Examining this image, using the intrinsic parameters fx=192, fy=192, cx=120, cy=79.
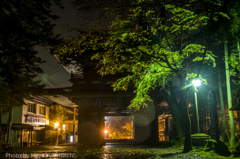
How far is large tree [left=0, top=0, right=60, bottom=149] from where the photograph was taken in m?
10.6

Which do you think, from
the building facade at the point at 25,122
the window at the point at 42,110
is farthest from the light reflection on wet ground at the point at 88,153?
the window at the point at 42,110

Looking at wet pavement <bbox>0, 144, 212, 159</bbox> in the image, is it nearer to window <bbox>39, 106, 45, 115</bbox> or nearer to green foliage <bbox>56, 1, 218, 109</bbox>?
green foliage <bbox>56, 1, 218, 109</bbox>

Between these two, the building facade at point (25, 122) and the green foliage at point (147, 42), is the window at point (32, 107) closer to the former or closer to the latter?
the building facade at point (25, 122)

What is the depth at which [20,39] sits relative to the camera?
10.6m

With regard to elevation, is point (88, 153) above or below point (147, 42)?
below

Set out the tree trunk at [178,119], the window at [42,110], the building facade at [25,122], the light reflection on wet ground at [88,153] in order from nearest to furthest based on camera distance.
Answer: the light reflection on wet ground at [88,153] < the tree trunk at [178,119] < the building facade at [25,122] < the window at [42,110]

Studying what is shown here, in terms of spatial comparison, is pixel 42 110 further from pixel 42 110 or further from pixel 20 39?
pixel 20 39

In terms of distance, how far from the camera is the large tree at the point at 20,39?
1059 cm

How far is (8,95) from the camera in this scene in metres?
12.0

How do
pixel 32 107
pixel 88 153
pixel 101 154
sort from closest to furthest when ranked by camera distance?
pixel 101 154 → pixel 88 153 → pixel 32 107

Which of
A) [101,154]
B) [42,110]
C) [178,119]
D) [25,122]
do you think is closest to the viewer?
[101,154]

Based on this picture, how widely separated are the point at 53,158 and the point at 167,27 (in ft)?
29.8

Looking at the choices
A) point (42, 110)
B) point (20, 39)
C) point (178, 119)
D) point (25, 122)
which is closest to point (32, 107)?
point (25, 122)

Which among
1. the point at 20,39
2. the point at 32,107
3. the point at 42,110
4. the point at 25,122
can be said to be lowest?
the point at 25,122
